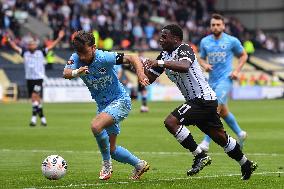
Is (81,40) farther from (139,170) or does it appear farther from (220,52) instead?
(220,52)

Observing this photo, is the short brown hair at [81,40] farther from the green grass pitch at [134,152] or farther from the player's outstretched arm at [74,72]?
the green grass pitch at [134,152]

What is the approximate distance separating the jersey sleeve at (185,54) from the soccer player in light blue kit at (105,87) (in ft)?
1.96

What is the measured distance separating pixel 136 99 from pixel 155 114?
13439 mm

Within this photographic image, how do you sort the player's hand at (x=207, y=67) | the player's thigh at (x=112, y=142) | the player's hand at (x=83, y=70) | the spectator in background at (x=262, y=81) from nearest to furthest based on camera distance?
1. the player's hand at (x=83, y=70)
2. the player's thigh at (x=112, y=142)
3. the player's hand at (x=207, y=67)
4. the spectator in background at (x=262, y=81)

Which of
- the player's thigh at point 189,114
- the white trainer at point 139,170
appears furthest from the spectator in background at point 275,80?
the player's thigh at point 189,114

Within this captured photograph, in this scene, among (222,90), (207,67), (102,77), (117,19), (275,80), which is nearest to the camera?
(102,77)

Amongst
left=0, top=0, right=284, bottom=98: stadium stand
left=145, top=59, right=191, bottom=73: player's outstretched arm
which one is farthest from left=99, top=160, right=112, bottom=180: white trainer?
left=0, top=0, right=284, bottom=98: stadium stand

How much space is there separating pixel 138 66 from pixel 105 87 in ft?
2.76

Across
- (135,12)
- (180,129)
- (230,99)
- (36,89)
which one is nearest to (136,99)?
(230,99)

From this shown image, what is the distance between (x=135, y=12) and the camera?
55.2 meters

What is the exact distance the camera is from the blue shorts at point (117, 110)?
1301cm

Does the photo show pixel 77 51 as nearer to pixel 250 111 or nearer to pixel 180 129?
pixel 180 129

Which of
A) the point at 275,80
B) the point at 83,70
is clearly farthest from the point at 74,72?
the point at 275,80

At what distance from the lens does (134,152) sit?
18250 mm
